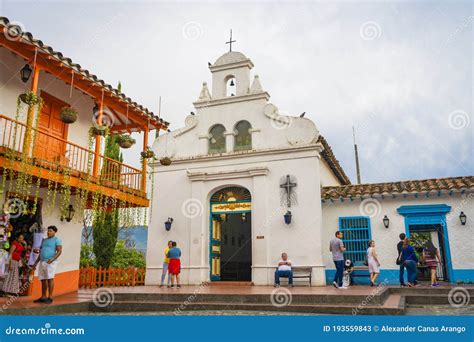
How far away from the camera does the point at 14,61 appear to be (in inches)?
410

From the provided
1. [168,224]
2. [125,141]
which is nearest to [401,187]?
[168,224]

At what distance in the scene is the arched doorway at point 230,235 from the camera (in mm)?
15609

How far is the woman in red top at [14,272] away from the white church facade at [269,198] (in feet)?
20.2

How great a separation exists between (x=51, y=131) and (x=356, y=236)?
34.6 feet

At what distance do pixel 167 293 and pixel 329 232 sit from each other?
22.8 feet

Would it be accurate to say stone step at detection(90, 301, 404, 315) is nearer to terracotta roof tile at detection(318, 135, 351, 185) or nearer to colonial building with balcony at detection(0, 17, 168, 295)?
colonial building with balcony at detection(0, 17, 168, 295)

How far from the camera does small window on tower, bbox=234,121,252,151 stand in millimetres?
15938

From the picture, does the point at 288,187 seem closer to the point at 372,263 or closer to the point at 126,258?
the point at 372,263

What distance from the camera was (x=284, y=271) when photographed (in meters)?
13.2

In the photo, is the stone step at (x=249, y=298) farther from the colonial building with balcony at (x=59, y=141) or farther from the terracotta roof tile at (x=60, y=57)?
the terracotta roof tile at (x=60, y=57)

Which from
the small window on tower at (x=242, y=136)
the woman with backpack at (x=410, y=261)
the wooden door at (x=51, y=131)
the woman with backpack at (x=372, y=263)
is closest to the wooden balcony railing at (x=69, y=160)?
the wooden door at (x=51, y=131)

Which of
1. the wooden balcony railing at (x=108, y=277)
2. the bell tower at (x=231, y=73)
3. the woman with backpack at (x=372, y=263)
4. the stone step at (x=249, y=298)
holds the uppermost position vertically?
the bell tower at (x=231, y=73)

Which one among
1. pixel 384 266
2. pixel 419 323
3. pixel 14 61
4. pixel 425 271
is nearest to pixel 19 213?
pixel 14 61

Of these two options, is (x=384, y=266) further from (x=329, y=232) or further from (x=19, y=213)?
(x=19, y=213)
